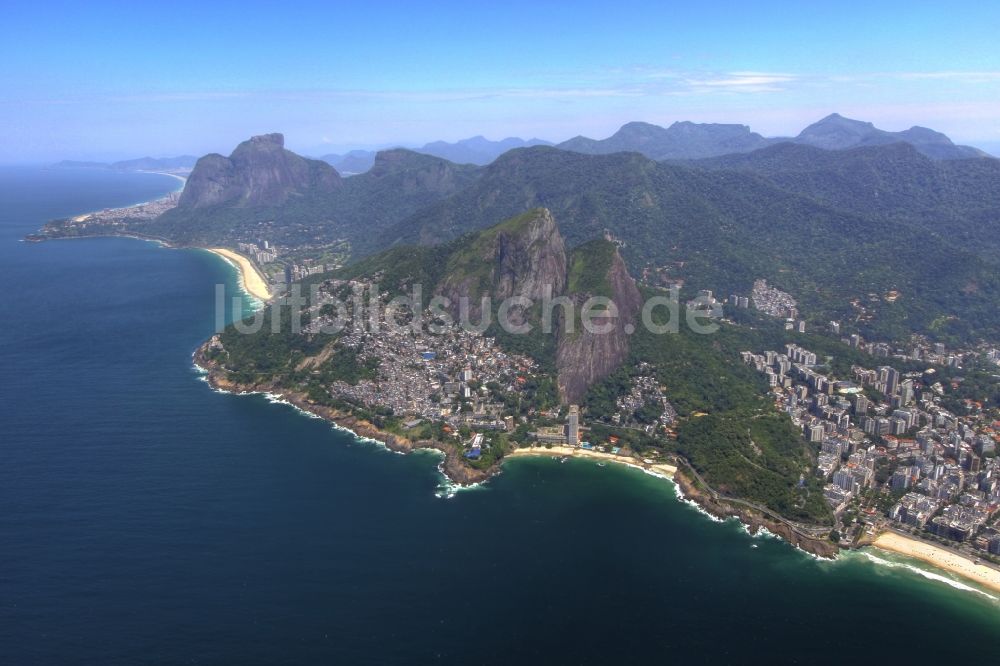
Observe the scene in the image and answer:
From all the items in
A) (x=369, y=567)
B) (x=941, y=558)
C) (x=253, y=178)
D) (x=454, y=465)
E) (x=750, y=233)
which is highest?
(x=253, y=178)

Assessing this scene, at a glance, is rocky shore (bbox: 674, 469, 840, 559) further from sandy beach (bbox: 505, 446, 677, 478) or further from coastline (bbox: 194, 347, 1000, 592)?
sandy beach (bbox: 505, 446, 677, 478)

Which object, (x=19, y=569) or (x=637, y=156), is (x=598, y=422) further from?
(x=637, y=156)

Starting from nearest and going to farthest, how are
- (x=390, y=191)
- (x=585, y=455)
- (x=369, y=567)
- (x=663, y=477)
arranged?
(x=369, y=567) < (x=663, y=477) < (x=585, y=455) < (x=390, y=191)

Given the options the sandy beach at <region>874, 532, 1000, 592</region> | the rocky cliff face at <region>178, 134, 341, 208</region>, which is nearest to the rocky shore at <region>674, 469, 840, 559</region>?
the sandy beach at <region>874, 532, 1000, 592</region>

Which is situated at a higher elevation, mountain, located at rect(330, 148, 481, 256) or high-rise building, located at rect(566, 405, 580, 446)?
mountain, located at rect(330, 148, 481, 256)

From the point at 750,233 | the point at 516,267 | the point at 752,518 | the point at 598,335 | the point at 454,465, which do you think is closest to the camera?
Answer: the point at 752,518

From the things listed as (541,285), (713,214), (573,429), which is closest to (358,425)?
(573,429)

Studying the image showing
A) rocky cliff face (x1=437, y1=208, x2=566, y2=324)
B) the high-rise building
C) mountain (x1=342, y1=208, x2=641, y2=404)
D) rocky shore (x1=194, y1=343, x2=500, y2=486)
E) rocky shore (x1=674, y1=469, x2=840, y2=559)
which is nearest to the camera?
rocky shore (x1=674, y1=469, x2=840, y2=559)

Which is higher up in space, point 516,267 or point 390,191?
point 390,191

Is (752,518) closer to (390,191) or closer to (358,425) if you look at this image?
(358,425)
